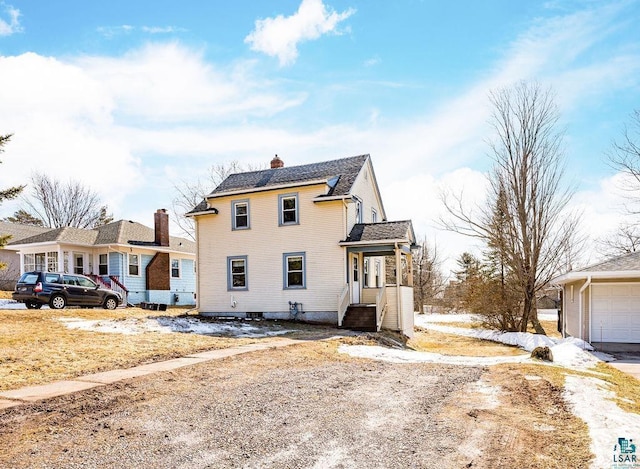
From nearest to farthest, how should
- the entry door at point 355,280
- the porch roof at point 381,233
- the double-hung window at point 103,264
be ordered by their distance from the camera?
the porch roof at point 381,233
the entry door at point 355,280
the double-hung window at point 103,264

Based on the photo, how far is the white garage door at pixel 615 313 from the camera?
15227 millimetres

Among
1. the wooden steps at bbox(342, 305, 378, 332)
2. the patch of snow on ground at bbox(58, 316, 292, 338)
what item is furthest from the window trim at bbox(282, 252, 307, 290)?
the patch of snow on ground at bbox(58, 316, 292, 338)

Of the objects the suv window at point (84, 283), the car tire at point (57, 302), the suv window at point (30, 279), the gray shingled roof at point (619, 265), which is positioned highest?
the gray shingled roof at point (619, 265)

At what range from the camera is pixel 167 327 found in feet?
48.2

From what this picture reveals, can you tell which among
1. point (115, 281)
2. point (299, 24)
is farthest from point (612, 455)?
point (115, 281)

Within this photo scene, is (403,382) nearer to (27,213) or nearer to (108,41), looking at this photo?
(108,41)

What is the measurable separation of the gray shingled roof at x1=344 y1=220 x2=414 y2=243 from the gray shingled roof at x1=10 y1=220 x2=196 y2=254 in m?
14.2

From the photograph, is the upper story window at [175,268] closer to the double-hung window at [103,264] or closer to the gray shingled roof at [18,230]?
the double-hung window at [103,264]

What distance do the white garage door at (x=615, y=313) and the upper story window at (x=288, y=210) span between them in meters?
11.2

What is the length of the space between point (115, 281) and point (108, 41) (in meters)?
16.9

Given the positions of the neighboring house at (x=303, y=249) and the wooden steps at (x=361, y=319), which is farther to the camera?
the neighboring house at (x=303, y=249)

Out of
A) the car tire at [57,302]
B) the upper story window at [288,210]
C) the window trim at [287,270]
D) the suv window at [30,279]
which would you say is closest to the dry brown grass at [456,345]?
the window trim at [287,270]

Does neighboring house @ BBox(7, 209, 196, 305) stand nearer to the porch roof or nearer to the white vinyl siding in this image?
the white vinyl siding

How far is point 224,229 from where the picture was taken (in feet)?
68.1
